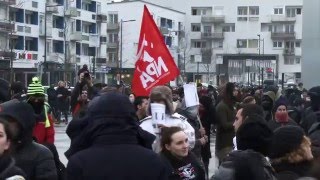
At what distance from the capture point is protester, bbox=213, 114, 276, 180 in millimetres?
4828

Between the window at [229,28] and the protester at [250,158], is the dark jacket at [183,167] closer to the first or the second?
the protester at [250,158]

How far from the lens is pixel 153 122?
24.5ft

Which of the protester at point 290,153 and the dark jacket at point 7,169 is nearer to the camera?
the dark jacket at point 7,169

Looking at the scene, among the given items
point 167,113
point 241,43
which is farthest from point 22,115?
point 241,43

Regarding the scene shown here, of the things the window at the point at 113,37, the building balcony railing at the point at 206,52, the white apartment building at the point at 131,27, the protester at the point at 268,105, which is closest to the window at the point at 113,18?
the white apartment building at the point at 131,27

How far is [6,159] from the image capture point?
15.5 ft

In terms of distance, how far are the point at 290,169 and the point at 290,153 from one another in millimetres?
112

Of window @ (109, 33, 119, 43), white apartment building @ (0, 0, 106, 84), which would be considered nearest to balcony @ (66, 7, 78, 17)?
white apartment building @ (0, 0, 106, 84)

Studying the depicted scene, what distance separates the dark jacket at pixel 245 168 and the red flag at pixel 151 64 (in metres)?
5.02

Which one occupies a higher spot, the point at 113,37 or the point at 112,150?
the point at 113,37

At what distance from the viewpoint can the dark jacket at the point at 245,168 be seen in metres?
4.82

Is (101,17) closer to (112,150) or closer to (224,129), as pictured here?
(224,129)

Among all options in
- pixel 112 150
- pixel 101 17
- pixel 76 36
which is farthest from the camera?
pixel 101 17

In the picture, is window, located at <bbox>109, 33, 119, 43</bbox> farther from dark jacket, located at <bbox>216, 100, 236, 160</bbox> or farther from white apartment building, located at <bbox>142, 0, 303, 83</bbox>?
dark jacket, located at <bbox>216, 100, 236, 160</bbox>
